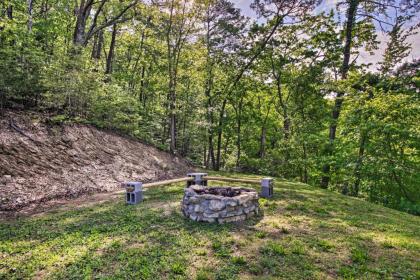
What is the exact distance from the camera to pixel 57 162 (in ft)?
22.1

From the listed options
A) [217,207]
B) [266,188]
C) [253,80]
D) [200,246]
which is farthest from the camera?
[253,80]

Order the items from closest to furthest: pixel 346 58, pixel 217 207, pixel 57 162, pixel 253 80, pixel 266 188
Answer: pixel 217 207, pixel 57 162, pixel 266 188, pixel 346 58, pixel 253 80

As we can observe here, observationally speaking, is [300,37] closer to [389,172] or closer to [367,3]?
[367,3]

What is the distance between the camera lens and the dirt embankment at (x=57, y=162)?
221 inches

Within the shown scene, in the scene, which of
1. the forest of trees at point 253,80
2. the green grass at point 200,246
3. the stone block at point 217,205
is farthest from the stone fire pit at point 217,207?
the forest of trees at point 253,80

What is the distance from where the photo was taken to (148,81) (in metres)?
16.7

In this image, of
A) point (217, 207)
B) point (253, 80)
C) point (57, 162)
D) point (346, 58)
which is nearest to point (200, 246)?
point (217, 207)

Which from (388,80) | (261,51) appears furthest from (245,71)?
(388,80)

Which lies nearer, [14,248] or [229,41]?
[14,248]

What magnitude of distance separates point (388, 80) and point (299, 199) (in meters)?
6.59

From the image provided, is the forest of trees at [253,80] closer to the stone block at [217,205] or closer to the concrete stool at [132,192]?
the concrete stool at [132,192]

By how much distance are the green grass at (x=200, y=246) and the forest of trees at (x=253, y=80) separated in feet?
13.2

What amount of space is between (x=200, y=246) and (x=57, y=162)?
4.90 meters

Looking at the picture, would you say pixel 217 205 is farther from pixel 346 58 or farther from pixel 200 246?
pixel 346 58
